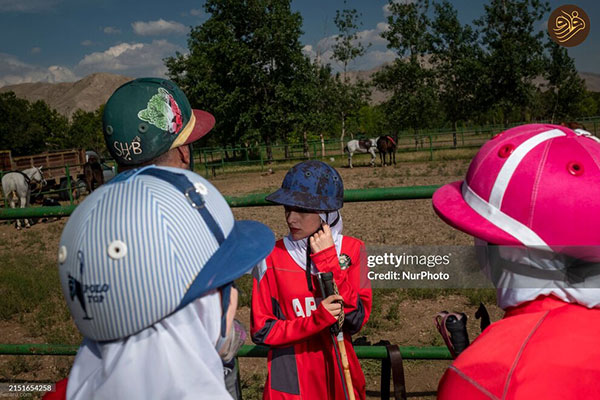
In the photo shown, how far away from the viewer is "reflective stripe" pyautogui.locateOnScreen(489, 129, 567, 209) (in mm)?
981

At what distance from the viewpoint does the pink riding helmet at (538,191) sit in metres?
0.92

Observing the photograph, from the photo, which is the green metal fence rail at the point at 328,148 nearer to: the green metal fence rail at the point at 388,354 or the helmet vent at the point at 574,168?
the green metal fence rail at the point at 388,354

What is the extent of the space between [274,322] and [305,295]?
169 mm

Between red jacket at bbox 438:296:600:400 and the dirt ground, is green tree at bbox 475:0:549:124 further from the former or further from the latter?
red jacket at bbox 438:296:600:400

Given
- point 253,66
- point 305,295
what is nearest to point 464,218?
point 305,295

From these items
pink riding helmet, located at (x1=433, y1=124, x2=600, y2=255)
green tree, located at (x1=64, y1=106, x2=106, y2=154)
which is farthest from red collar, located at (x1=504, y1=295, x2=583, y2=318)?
green tree, located at (x1=64, y1=106, x2=106, y2=154)

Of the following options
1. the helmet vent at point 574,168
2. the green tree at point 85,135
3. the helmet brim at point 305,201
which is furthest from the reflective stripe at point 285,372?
the green tree at point 85,135

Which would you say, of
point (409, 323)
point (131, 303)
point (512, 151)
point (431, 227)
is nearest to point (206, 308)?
point (131, 303)

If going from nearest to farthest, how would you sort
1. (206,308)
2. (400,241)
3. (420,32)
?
(206,308) < (400,241) < (420,32)

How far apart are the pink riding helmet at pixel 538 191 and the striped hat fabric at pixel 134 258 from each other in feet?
1.93

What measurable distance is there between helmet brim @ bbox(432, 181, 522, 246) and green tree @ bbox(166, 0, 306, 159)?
29476 mm

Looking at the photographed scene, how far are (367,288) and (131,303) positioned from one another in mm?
1254

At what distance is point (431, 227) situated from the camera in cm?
845

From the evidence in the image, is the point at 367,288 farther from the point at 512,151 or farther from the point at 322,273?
the point at 512,151
